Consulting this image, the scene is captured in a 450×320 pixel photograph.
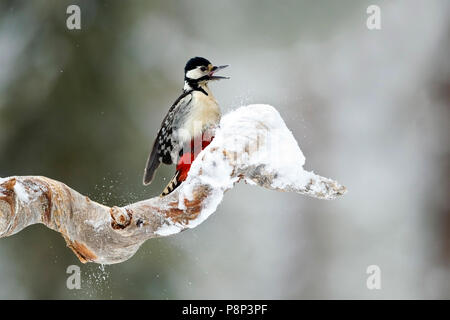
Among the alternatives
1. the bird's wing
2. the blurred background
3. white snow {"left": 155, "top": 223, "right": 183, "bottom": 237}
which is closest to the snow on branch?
white snow {"left": 155, "top": 223, "right": 183, "bottom": 237}

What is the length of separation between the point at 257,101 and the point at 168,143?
1.80 m

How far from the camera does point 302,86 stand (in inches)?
199

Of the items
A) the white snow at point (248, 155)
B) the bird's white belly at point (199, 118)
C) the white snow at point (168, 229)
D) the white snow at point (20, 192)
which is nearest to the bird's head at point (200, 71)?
the bird's white belly at point (199, 118)

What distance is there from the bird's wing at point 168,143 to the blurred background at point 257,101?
1.30 m

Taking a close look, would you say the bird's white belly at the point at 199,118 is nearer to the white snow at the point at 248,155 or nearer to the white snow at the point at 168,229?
the white snow at the point at 248,155

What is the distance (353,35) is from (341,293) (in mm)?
2187

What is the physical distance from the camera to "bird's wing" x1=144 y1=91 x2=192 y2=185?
3.12 metres

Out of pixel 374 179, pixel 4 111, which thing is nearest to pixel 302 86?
pixel 374 179

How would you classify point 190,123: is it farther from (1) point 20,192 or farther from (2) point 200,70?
(1) point 20,192

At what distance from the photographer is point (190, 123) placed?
10.1ft

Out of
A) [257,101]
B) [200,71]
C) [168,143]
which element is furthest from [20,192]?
[257,101]
